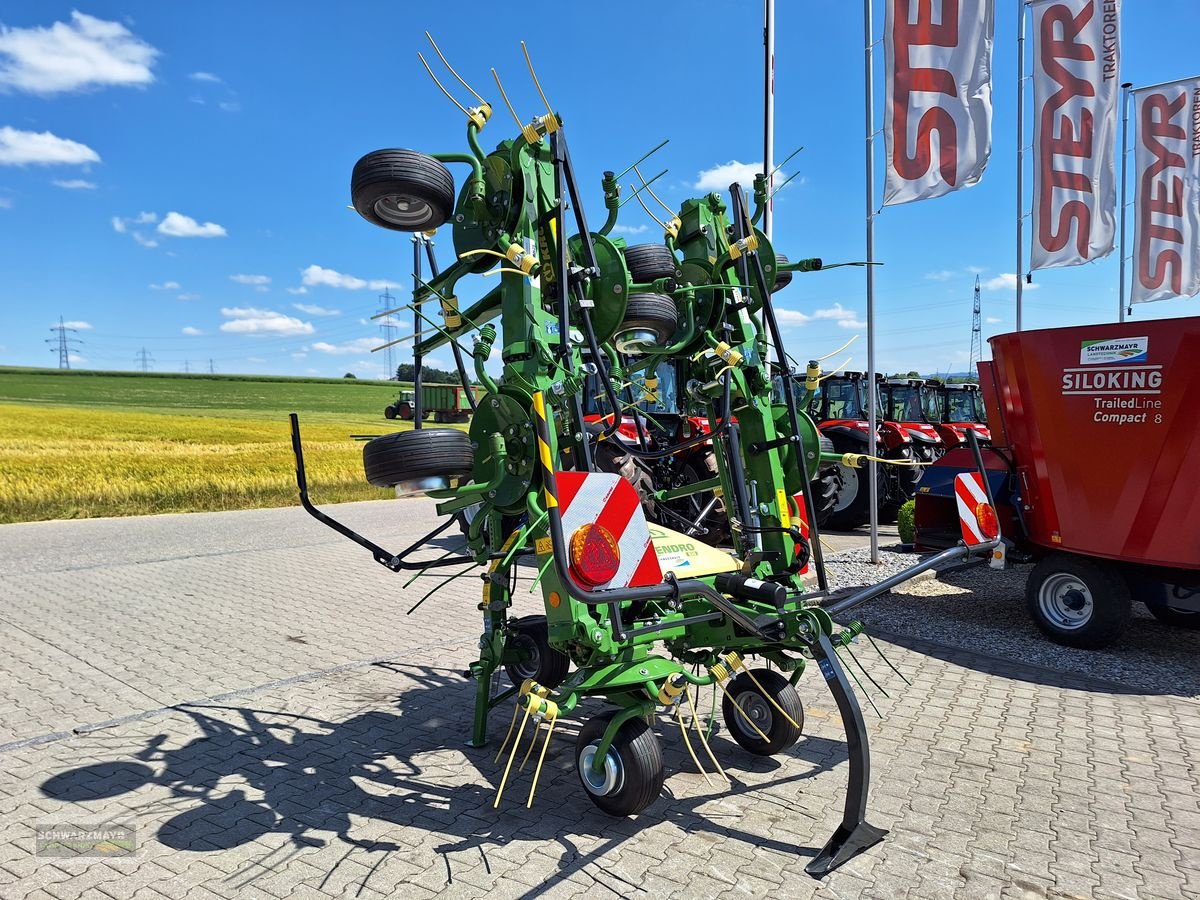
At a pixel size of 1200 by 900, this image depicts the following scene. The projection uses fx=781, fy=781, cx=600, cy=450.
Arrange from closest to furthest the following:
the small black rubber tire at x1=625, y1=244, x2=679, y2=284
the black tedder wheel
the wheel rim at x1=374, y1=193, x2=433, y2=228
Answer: the black tedder wheel, the wheel rim at x1=374, y1=193, x2=433, y2=228, the small black rubber tire at x1=625, y1=244, x2=679, y2=284

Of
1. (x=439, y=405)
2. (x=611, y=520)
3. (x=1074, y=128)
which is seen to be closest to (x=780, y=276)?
(x=611, y=520)

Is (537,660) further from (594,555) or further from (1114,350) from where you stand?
(1114,350)

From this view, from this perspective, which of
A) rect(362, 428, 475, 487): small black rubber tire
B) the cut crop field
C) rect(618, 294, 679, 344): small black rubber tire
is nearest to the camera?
rect(362, 428, 475, 487): small black rubber tire

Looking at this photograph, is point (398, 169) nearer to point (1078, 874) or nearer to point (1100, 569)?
Result: point (1078, 874)

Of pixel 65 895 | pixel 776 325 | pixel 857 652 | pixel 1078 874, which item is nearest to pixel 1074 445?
pixel 857 652

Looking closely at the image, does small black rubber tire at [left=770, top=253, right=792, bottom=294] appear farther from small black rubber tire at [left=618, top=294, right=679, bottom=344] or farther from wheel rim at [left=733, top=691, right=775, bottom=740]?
wheel rim at [left=733, top=691, right=775, bottom=740]

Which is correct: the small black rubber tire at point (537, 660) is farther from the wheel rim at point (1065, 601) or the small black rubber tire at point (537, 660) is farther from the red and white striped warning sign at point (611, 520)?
the wheel rim at point (1065, 601)

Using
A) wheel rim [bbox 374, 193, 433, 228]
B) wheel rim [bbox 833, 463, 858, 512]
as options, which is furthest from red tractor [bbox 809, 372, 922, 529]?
wheel rim [bbox 374, 193, 433, 228]

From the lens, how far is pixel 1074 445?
18.8 feet

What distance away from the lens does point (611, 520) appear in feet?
9.23

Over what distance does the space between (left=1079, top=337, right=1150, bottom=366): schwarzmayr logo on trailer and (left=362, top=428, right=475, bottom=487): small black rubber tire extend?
469 centimetres

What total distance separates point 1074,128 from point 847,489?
5.42m

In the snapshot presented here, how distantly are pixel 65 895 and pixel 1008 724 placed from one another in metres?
4.47

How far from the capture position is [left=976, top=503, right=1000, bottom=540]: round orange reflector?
391 cm
